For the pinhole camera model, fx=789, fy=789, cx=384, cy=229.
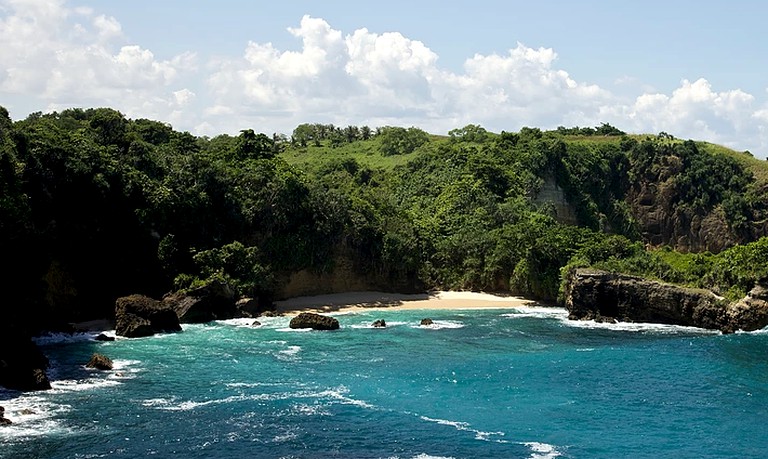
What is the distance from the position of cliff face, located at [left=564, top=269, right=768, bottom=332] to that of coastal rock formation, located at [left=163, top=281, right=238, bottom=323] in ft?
92.0

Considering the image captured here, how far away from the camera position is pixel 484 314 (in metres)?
68.0

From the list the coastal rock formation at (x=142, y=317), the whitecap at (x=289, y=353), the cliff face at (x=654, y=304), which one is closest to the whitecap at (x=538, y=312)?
the cliff face at (x=654, y=304)

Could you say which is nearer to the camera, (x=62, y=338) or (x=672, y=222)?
(x=62, y=338)

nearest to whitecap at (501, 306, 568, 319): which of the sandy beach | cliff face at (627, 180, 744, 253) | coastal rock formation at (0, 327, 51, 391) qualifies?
the sandy beach

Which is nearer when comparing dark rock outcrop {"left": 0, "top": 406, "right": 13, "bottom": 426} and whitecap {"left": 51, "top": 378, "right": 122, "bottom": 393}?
dark rock outcrop {"left": 0, "top": 406, "right": 13, "bottom": 426}

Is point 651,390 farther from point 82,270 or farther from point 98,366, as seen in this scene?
point 82,270

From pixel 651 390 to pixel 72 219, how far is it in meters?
41.8

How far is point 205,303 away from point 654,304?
35382 millimetres

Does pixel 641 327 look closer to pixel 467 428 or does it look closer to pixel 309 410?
pixel 467 428

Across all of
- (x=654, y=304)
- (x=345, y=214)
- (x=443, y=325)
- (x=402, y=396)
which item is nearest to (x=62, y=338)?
(x=402, y=396)

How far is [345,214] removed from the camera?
76188 millimetres

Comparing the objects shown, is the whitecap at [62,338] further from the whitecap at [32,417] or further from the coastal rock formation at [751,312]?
the coastal rock formation at [751,312]

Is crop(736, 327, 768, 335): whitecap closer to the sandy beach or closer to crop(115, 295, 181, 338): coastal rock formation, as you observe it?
the sandy beach

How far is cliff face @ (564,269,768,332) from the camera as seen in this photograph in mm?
58812
